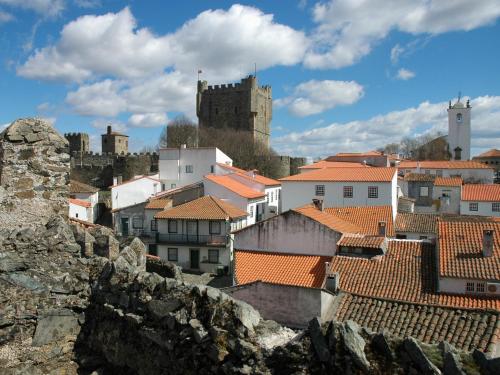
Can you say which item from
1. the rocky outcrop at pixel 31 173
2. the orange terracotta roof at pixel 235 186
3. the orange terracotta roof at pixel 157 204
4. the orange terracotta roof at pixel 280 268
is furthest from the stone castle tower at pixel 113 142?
the rocky outcrop at pixel 31 173

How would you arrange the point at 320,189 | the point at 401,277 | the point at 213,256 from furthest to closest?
the point at 320,189 < the point at 213,256 < the point at 401,277

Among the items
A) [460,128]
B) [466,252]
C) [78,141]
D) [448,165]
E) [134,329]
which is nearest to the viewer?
[134,329]

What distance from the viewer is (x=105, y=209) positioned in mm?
39938

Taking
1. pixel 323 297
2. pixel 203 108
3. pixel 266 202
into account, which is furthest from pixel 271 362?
pixel 203 108

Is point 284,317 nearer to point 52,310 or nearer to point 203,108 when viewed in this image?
point 52,310

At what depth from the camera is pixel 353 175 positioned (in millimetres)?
30766

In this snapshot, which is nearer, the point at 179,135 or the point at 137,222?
the point at 137,222

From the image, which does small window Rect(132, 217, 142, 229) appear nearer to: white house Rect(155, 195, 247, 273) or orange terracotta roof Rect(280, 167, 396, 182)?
white house Rect(155, 195, 247, 273)

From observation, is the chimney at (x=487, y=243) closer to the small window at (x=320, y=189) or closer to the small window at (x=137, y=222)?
the small window at (x=320, y=189)

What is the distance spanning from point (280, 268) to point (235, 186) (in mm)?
17897

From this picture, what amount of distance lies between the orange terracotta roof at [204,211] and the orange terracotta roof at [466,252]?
1375 centimetres

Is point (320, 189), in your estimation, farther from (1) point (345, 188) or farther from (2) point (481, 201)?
(2) point (481, 201)

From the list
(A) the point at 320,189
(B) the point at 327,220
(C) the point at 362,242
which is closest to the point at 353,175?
(A) the point at 320,189

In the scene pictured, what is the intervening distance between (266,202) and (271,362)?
33.0 metres
